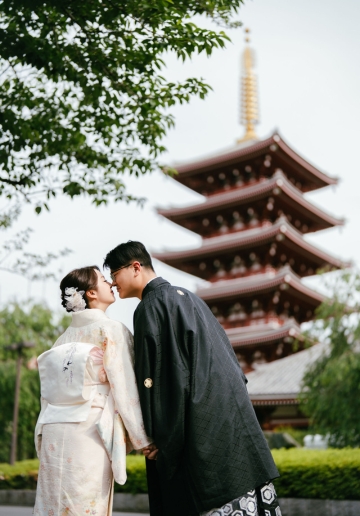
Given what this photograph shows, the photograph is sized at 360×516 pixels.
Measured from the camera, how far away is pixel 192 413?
2859 millimetres

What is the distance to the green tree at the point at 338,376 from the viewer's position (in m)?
12.8

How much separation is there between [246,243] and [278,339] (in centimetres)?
403

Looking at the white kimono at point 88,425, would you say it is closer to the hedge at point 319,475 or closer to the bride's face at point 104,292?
the bride's face at point 104,292

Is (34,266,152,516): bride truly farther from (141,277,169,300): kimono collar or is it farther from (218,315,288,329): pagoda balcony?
(218,315,288,329): pagoda balcony

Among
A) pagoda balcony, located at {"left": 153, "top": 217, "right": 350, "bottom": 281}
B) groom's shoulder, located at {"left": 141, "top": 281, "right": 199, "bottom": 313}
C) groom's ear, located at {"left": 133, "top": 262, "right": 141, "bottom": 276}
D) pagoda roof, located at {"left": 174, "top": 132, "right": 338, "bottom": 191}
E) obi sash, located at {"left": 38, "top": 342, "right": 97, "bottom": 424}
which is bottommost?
pagoda balcony, located at {"left": 153, "top": 217, "right": 350, "bottom": 281}

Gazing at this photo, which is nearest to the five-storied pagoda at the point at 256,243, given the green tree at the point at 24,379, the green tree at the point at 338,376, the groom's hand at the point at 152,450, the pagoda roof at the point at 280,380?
the pagoda roof at the point at 280,380

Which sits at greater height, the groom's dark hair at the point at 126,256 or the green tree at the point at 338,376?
the groom's dark hair at the point at 126,256

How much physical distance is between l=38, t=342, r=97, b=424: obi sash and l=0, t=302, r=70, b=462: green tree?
65.0 ft

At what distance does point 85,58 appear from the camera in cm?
610

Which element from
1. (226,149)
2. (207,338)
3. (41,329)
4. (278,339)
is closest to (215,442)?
(207,338)

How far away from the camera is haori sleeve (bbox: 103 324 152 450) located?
9.64 ft

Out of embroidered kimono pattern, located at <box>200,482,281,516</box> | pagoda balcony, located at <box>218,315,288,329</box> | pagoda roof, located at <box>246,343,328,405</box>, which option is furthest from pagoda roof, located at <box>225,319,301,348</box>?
embroidered kimono pattern, located at <box>200,482,281,516</box>

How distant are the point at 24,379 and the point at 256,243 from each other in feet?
32.9

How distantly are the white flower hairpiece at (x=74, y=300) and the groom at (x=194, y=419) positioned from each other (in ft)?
1.10
